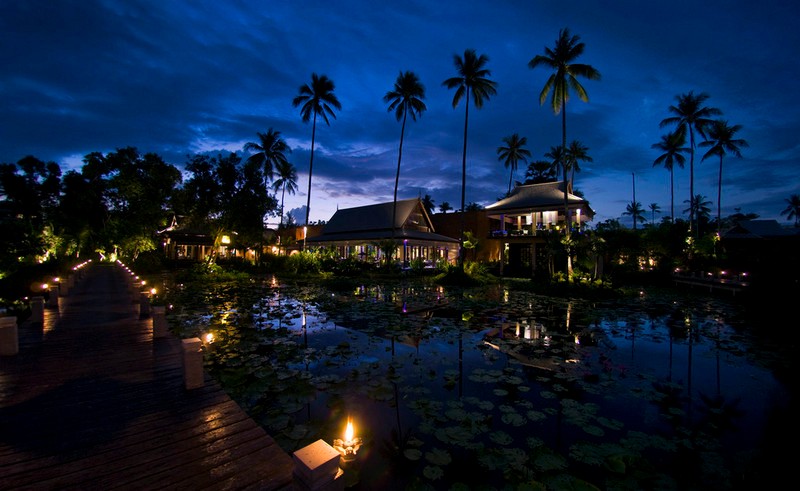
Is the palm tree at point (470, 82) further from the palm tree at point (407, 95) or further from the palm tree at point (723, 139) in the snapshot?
the palm tree at point (723, 139)

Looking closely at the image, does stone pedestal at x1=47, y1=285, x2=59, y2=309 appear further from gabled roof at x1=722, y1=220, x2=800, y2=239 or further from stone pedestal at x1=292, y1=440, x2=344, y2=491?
Result: gabled roof at x1=722, y1=220, x2=800, y2=239

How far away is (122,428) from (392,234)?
1034 inches

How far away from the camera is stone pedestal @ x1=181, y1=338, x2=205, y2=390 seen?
4.36 meters

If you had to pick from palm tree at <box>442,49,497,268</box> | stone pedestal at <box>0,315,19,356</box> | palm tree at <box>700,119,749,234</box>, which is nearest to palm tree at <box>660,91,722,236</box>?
palm tree at <box>700,119,749,234</box>

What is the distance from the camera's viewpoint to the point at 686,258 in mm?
26828

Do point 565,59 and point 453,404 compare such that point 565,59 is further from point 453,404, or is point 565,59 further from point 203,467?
point 203,467

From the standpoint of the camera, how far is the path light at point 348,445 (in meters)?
3.42

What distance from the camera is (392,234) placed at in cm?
2941

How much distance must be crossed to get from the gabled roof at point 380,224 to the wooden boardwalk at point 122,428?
78.8ft

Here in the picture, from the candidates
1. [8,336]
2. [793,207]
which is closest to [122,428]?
[8,336]

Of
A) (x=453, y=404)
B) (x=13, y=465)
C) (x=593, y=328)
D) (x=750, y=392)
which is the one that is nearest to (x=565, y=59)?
(x=593, y=328)

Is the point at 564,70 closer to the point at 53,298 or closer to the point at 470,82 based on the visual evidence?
the point at 470,82

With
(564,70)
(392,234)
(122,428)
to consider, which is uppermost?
(564,70)

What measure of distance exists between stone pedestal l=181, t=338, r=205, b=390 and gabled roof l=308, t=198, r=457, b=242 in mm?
24241
